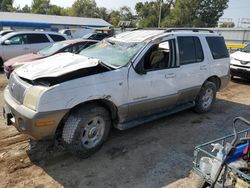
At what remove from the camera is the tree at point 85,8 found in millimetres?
94625

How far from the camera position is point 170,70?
5227 millimetres

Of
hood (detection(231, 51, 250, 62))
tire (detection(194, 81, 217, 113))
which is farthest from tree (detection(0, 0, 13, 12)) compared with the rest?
tire (detection(194, 81, 217, 113))

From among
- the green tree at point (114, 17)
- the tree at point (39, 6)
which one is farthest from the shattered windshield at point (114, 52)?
the tree at point (39, 6)

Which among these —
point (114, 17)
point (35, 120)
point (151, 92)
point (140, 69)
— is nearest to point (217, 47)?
point (151, 92)

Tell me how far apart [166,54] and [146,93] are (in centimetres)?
103

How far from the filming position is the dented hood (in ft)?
12.9

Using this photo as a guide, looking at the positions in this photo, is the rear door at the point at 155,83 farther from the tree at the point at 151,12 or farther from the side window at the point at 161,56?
the tree at the point at 151,12

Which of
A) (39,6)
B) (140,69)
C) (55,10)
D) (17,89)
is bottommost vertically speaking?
(17,89)

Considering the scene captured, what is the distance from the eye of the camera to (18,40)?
11844 mm

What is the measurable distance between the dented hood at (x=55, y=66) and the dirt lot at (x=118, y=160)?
3.97 feet

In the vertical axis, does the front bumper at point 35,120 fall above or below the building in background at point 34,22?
below

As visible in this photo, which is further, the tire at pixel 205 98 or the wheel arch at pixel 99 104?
the tire at pixel 205 98

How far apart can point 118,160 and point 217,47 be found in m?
3.97

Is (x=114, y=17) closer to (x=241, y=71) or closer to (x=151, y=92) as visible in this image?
(x=241, y=71)
